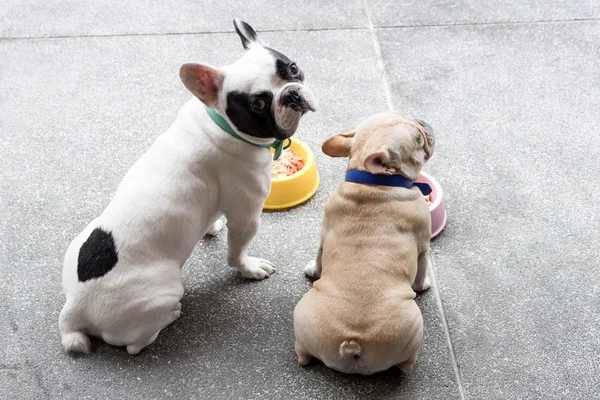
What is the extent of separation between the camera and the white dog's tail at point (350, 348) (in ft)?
8.34

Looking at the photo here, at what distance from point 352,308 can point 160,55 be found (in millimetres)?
2750

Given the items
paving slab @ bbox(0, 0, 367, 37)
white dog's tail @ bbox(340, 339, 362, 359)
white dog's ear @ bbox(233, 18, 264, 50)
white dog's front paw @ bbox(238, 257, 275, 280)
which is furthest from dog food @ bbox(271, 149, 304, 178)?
paving slab @ bbox(0, 0, 367, 37)

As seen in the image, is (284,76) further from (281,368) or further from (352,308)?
(281,368)

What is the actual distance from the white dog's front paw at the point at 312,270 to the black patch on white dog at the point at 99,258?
939 mm

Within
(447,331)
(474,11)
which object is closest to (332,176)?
(447,331)

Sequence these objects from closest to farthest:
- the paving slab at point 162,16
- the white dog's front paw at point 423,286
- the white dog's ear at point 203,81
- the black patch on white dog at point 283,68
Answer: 1. the white dog's ear at point 203,81
2. the black patch on white dog at point 283,68
3. the white dog's front paw at point 423,286
4. the paving slab at point 162,16

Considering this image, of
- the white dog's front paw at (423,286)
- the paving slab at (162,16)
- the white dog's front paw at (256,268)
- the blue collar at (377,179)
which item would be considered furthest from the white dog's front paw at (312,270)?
the paving slab at (162,16)

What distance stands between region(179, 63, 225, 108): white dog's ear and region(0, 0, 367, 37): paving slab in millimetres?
2358

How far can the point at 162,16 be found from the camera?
5012 mm

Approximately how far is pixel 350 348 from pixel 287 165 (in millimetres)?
1327

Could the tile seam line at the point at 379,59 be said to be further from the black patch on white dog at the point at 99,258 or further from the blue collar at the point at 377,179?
the black patch on white dog at the point at 99,258

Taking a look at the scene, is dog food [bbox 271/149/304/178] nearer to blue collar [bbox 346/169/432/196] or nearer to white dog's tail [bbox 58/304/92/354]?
blue collar [bbox 346/169/432/196]

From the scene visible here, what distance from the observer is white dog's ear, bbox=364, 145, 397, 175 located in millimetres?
2590

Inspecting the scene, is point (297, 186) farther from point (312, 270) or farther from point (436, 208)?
point (436, 208)
